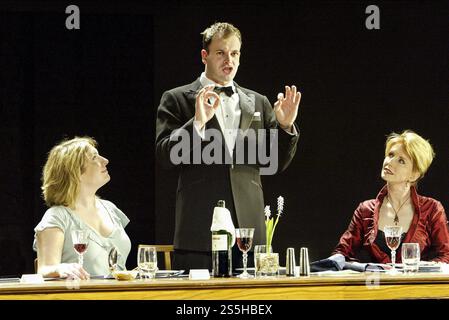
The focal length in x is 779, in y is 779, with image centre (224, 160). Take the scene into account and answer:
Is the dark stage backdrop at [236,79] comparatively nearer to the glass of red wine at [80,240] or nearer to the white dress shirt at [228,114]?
the white dress shirt at [228,114]

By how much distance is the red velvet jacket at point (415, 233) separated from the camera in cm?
395

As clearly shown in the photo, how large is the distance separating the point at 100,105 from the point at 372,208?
1.84 metres

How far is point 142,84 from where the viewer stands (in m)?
4.91

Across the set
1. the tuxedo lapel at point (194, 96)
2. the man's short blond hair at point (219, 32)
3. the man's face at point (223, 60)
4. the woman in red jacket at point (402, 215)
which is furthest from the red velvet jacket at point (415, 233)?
the man's short blond hair at point (219, 32)

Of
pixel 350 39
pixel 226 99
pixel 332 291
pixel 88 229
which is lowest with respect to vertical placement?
pixel 332 291

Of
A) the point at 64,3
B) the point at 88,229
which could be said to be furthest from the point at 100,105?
the point at 88,229

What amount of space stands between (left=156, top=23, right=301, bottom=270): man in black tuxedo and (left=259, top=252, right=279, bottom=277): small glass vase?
1251 millimetres

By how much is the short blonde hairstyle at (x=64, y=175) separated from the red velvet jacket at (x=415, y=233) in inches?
54.0

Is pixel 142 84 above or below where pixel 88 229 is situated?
above

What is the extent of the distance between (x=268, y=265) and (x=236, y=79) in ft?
6.53

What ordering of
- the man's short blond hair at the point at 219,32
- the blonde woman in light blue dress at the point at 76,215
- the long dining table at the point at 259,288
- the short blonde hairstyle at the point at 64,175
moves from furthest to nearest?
the man's short blond hair at the point at 219,32 < the short blonde hairstyle at the point at 64,175 < the blonde woman in light blue dress at the point at 76,215 < the long dining table at the point at 259,288

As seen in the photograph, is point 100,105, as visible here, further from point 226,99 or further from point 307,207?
point 307,207

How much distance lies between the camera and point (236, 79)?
192 inches

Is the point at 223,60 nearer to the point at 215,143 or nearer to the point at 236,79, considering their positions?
the point at 236,79
